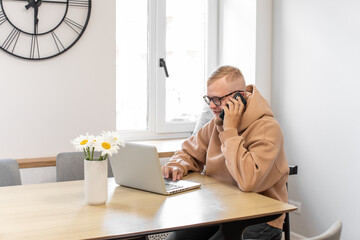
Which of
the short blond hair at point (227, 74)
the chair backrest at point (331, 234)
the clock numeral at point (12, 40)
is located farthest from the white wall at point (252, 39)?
the chair backrest at point (331, 234)

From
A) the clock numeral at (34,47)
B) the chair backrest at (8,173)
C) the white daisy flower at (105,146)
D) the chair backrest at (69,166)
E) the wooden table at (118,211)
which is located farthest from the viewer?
the clock numeral at (34,47)

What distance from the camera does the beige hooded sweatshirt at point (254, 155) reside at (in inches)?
83.5

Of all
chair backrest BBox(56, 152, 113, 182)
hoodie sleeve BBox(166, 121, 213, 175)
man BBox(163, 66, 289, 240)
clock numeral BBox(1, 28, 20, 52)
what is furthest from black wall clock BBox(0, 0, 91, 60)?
man BBox(163, 66, 289, 240)

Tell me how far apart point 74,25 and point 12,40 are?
17.0 inches

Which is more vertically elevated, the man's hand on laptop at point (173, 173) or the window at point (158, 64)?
the window at point (158, 64)

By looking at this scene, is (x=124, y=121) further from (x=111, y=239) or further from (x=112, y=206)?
(x=111, y=239)

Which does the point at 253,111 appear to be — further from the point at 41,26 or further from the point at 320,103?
the point at 41,26

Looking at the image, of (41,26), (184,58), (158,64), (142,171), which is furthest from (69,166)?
(184,58)

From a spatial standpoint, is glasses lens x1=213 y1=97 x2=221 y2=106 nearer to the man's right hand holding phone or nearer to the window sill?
the man's right hand holding phone

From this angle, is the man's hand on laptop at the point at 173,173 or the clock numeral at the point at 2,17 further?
the clock numeral at the point at 2,17

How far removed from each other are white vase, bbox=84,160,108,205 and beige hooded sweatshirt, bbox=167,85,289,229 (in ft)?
1.92

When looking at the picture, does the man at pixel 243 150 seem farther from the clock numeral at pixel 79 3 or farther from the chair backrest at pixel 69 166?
the clock numeral at pixel 79 3

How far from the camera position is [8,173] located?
8.32 ft

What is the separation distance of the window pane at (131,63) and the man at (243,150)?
1.48 meters
